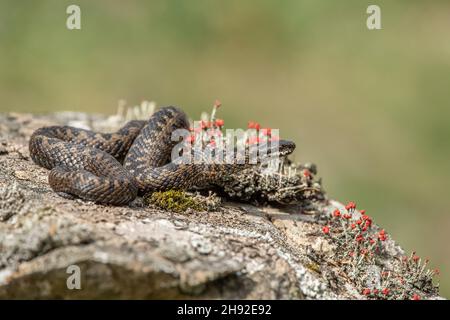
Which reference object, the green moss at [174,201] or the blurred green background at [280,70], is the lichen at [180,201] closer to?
the green moss at [174,201]

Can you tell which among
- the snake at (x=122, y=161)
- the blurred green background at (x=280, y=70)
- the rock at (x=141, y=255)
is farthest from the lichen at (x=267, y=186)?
the blurred green background at (x=280, y=70)

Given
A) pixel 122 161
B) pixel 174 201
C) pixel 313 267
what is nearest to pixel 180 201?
pixel 174 201

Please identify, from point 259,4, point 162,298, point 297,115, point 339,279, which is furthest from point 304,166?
point 259,4

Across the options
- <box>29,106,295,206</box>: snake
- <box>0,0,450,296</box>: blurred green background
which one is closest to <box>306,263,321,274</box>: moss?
<box>29,106,295,206</box>: snake
